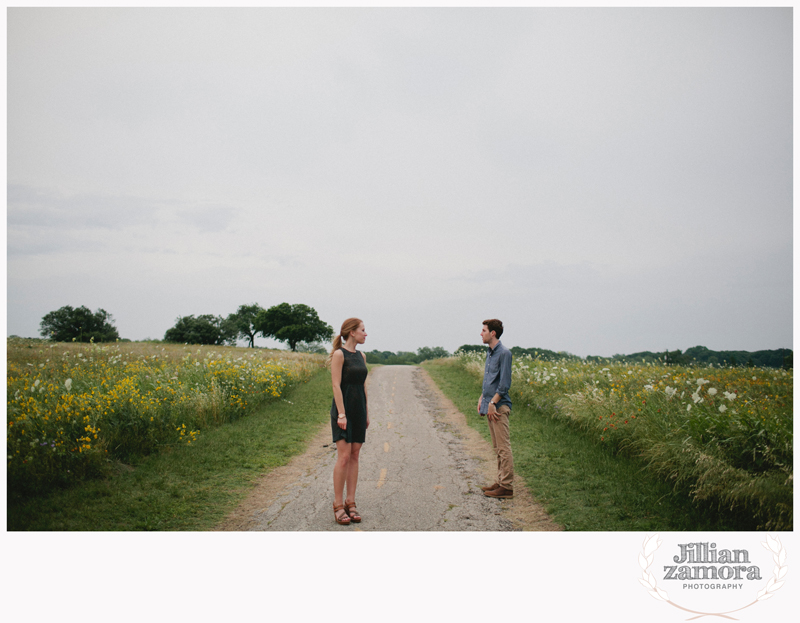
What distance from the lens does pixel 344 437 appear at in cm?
464

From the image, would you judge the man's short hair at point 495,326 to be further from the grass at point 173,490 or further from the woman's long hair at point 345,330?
the grass at point 173,490

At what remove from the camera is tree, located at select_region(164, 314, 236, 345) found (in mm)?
38822

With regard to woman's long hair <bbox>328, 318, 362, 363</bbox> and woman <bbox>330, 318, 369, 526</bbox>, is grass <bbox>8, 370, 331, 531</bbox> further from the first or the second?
woman's long hair <bbox>328, 318, 362, 363</bbox>

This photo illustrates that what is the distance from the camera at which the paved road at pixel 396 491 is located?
15.8 ft

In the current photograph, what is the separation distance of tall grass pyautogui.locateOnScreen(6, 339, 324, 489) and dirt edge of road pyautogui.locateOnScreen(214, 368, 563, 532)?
2.33 metres

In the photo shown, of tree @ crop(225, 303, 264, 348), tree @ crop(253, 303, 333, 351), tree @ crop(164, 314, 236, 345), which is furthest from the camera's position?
tree @ crop(225, 303, 264, 348)

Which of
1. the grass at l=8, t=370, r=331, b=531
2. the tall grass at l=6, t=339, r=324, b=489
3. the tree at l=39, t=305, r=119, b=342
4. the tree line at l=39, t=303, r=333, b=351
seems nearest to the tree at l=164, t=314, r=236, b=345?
the tree line at l=39, t=303, r=333, b=351

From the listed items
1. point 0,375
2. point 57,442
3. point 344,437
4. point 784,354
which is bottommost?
point 57,442

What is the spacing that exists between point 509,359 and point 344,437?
2.59m

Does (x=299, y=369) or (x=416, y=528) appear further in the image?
(x=299, y=369)

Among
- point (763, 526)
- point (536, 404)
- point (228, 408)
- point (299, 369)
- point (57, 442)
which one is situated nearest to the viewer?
point (763, 526)

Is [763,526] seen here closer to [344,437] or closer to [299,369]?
[344,437]

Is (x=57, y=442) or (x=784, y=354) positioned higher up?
(x=784, y=354)

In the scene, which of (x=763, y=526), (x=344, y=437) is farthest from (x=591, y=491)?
(x=344, y=437)
